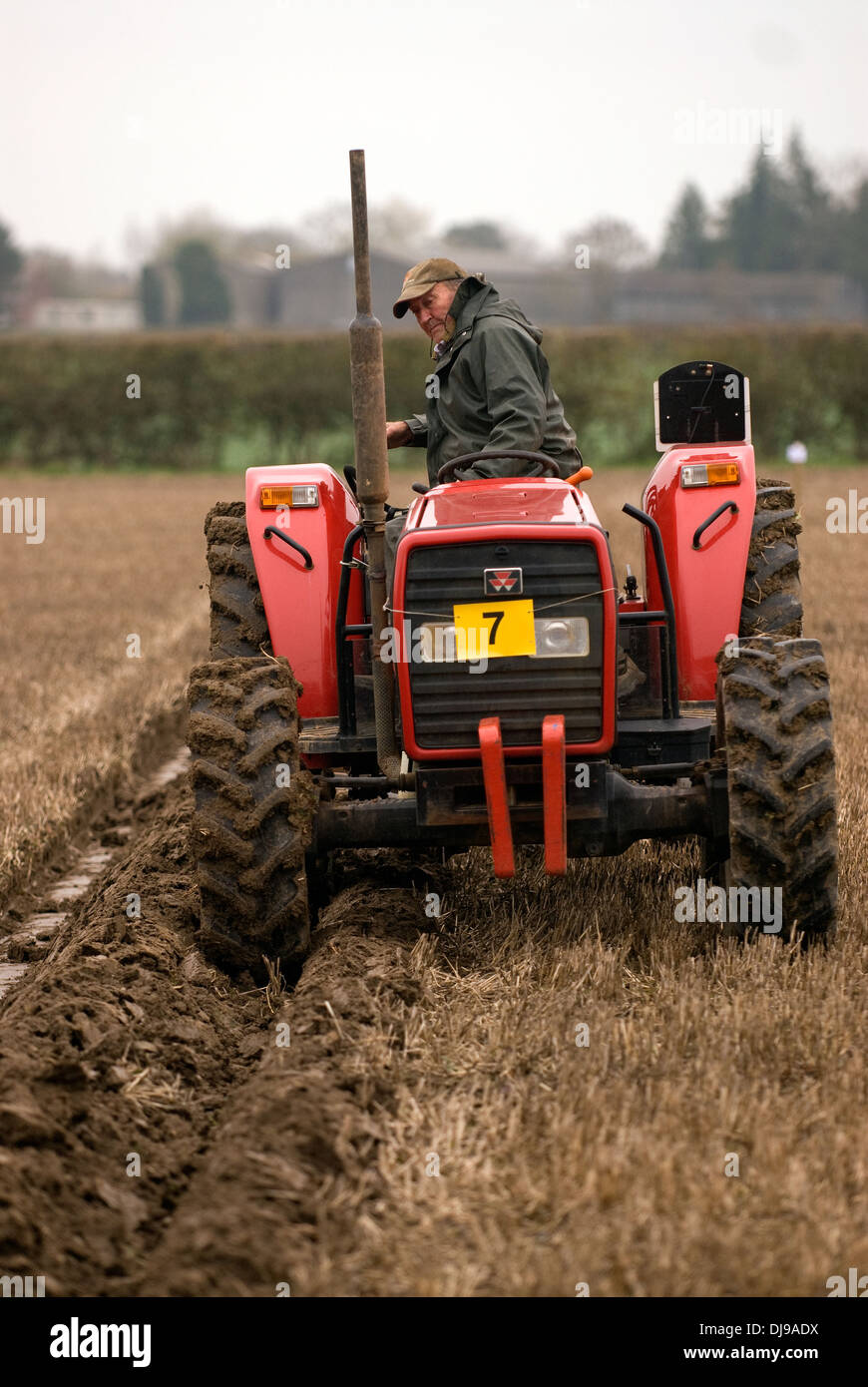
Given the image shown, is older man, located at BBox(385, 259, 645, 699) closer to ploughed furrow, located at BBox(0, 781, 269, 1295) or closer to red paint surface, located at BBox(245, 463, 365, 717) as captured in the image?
red paint surface, located at BBox(245, 463, 365, 717)

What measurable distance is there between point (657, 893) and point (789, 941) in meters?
0.85

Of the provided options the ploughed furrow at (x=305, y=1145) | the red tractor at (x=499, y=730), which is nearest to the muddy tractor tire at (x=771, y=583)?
the red tractor at (x=499, y=730)

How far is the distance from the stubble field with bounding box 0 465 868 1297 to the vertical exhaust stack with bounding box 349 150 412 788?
3.51 feet

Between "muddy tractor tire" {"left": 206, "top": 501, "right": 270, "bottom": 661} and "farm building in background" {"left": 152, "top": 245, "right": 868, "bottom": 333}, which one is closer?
"muddy tractor tire" {"left": 206, "top": 501, "right": 270, "bottom": 661}

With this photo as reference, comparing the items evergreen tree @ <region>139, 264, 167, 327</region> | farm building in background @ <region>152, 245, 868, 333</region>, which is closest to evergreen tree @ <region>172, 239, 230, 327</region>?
evergreen tree @ <region>139, 264, 167, 327</region>

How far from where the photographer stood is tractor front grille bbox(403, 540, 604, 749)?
4.80 m

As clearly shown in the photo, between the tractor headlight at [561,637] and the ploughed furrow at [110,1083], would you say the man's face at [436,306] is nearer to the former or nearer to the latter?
the tractor headlight at [561,637]

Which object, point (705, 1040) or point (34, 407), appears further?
point (34, 407)

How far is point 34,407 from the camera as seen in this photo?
3741 centimetres

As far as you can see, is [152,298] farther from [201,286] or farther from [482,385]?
[482,385]

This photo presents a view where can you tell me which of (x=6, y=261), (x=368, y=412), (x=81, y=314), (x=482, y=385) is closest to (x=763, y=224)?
(x=6, y=261)
